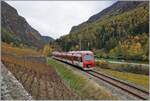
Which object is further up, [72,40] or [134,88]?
[72,40]

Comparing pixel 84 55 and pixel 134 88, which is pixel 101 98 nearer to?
pixel 134 88

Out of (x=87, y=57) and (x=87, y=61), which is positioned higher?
(x=87, y=57)

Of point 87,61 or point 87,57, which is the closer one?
point 87,61

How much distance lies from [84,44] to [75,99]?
127841 mm

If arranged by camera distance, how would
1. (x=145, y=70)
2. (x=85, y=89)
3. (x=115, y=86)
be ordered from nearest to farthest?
(x=85, y=89) < (x=115, y=86) < (x=145, y=70)

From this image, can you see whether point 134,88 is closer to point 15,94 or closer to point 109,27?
point 15,94

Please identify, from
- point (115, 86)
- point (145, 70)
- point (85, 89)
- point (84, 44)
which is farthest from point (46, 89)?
point (84, 44)

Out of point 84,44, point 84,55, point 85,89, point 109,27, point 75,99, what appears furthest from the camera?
point 109,27

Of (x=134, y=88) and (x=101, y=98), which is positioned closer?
(x=101, y=98)

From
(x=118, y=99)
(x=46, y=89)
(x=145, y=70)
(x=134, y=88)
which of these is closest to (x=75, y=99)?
(x=46, y=89)

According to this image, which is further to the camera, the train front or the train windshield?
the train windshield

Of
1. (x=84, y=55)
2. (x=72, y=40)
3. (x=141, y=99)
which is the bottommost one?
(x=141, y=99)

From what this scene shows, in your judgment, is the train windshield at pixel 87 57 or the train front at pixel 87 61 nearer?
the train front at pixel 87 61

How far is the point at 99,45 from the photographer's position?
151625mm
